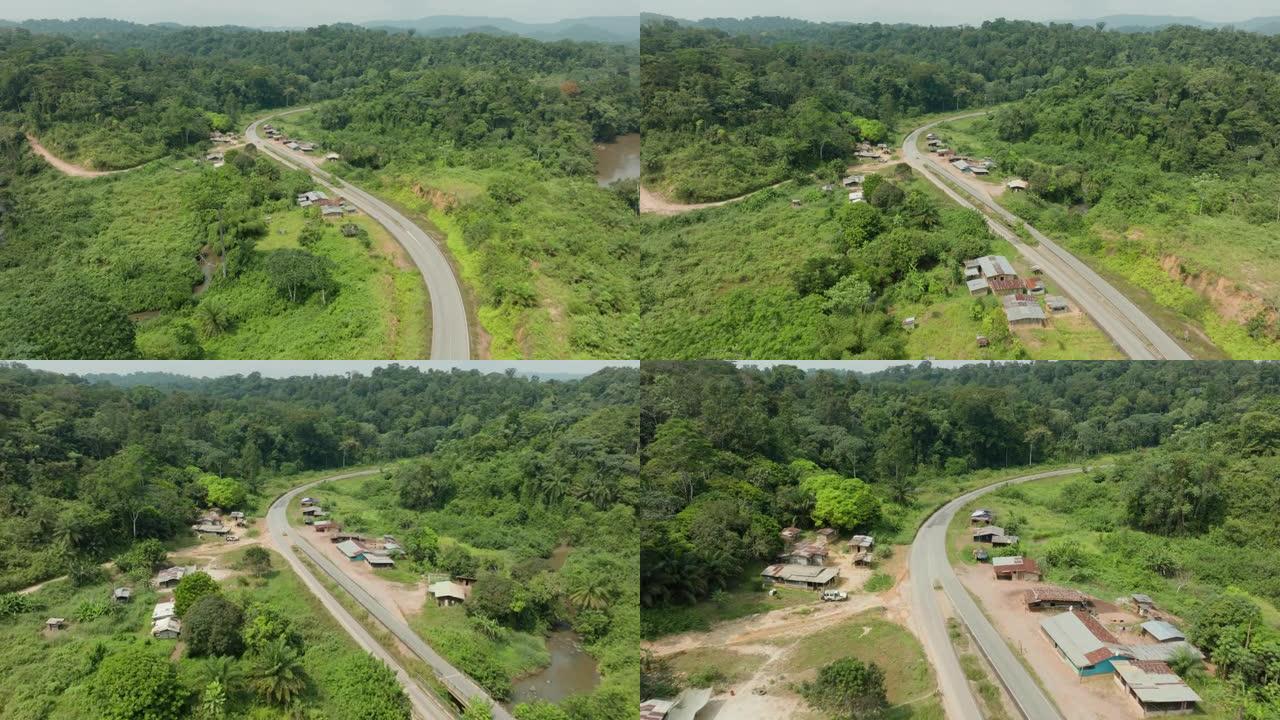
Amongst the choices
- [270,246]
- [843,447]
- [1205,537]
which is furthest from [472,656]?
[1205,537]

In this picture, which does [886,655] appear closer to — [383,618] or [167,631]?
[383,618]

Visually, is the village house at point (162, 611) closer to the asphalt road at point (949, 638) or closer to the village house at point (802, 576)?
the village house at point (802, 576)

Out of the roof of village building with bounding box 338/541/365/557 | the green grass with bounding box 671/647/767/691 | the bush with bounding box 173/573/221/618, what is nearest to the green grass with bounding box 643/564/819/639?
the green grass with bounding box 671/647/767/691

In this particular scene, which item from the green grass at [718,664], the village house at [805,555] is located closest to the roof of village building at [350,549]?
the green grass at [718,664]

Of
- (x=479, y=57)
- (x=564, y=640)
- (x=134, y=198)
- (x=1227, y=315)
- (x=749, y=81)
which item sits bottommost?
(x=564, y=640)

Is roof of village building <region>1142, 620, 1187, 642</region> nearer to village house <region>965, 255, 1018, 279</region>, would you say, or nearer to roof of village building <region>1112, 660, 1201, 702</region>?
roof of village building <region>1112, 660, 1201, 702</region>

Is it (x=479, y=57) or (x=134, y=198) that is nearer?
(x=134, y=198)

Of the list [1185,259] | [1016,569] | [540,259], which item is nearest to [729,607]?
[1016,569]

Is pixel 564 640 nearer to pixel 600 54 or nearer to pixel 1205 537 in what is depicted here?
pixel 1205 537
